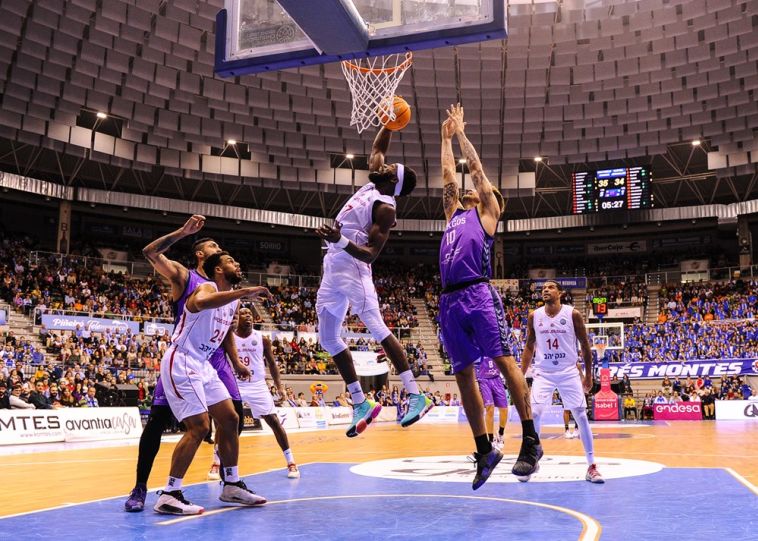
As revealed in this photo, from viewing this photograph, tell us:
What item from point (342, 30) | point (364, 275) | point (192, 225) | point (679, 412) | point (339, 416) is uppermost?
point (342, 30)

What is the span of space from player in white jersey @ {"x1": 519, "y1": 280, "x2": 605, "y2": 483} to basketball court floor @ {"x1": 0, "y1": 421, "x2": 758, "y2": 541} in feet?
3.07

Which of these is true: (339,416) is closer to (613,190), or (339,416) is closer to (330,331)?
(613,190)

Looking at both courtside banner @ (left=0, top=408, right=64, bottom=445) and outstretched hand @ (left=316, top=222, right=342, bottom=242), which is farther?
courtside banner @ (left=0, top=408, right=64, bottom=445)

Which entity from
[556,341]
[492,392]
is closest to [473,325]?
[556,341]

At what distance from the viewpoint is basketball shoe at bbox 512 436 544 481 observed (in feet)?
18.3

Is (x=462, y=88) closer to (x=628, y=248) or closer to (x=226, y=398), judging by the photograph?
(x=628, y=248)

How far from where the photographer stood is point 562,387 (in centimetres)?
847

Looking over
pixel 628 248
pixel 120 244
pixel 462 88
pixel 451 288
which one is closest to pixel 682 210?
pixel 628 248

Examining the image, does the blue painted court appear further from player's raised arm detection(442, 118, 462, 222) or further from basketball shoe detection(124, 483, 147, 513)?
player's raised arm detection(442, 118, 462, 222)

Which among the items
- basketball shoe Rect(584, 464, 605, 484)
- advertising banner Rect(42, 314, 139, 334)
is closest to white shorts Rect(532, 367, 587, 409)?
basketball shoe Rect(584, 464, 605, 484)

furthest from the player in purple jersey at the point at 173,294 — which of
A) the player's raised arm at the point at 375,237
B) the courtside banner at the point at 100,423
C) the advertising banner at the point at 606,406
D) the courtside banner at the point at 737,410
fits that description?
the courtside banner at the point at 737,410

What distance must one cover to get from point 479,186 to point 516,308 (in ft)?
109

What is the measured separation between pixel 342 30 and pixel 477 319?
463cm

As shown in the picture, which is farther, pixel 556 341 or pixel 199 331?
pixel 556 341
